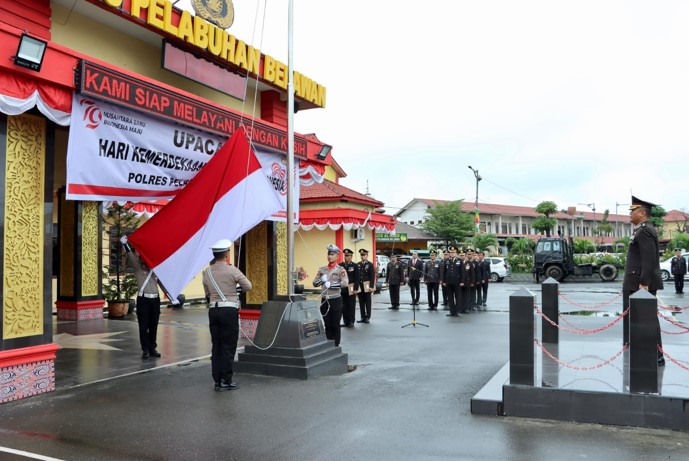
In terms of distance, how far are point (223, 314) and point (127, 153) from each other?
261cm

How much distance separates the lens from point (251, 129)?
30.7 ft

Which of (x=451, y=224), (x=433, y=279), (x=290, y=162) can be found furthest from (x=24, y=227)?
(x=451, y=224)

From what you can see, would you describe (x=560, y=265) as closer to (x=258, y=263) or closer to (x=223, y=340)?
(x=258, y=263)

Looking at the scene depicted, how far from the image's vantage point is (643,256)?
7.08 meters

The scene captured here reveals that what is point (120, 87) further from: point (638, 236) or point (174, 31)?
point (638, 236)

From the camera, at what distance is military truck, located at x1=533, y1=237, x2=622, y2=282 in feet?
106

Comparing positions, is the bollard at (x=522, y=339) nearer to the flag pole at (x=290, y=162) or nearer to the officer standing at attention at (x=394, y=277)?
the flag pole at (x=290, y=162)

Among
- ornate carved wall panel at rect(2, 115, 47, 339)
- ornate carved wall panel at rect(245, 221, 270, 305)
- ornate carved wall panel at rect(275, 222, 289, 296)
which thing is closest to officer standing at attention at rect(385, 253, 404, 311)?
ornate carved wall panel at rect(275, 222, 289, 296)

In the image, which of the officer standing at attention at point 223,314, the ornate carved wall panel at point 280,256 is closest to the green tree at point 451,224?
the ornate carved wall panel at point 280,256

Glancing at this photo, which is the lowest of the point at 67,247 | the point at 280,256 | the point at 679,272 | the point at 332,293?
the point at 679,272

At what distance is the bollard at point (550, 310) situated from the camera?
8.56 m

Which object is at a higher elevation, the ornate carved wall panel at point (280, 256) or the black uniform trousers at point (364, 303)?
the ornate carved wall panel at point (280, 256)

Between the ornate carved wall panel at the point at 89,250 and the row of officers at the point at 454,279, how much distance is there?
28.1 feet

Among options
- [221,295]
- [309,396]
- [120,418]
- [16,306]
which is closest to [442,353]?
[309,396]
